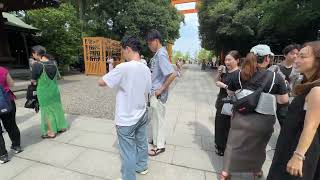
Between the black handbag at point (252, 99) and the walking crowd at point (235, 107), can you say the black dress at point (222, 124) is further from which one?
the black handbag at point (252, 99)

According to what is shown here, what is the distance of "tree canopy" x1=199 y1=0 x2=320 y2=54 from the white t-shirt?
1469 cm

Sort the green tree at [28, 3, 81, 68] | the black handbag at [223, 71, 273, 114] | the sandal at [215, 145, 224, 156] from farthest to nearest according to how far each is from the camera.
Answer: the green tree at [28, 3, 81, 68], the sandal at [215, 145, 224, 156], the black handbag at [223, 71, 273, 114]

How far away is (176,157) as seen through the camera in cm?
384

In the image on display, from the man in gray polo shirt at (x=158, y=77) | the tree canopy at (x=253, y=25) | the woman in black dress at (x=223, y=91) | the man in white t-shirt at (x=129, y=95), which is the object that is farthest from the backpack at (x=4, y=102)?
the tree canopy at (x=253, y=25)

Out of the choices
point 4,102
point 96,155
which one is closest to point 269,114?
point 96,155

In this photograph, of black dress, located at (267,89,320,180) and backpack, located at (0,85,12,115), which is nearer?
black dress, located at (267,89,320,180)

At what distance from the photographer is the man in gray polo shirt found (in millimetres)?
3479

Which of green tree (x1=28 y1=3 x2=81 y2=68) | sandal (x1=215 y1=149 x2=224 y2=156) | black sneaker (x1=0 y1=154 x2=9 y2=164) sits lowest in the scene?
sandal (x1=215 y1=149 x2=224 y2=156)

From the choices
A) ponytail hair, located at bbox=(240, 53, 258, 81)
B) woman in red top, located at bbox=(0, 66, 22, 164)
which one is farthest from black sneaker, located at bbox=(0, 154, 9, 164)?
ponytail hair, located at bbox=(240, 53, 258, 81)

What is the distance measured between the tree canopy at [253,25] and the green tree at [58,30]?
1222cm

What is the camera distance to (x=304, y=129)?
5.84ft

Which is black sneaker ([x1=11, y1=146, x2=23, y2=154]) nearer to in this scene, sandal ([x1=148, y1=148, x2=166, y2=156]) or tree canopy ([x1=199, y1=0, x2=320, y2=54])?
sandal ([x1=148, y1=148, x2=166, y2=156])

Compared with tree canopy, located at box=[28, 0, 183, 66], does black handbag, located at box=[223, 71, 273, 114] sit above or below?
below

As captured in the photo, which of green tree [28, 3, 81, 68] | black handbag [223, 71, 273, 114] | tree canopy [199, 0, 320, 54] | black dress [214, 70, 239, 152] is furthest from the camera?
tree canopy [199, 0, 320, 54]
